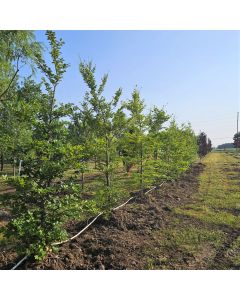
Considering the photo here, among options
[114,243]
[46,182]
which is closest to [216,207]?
[114,243]

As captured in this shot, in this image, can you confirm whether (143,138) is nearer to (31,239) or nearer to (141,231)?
(141,231)

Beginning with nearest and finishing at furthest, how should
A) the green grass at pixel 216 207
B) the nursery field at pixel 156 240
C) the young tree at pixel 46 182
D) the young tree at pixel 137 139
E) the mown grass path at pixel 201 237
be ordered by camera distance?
the young tree at pixel 46 182, the nursery field at pixel 156 240, the mown grass path at pixel 201 237, the green grass at pixel 216 207, the young tree at pixel 137 139

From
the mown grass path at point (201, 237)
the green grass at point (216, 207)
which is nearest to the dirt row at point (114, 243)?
the mown grass path at point (201, 237)

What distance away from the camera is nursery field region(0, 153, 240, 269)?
5670 mm

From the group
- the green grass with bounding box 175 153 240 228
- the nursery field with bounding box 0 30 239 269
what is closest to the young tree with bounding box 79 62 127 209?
the nursery field with bounding box 0 30 239 269

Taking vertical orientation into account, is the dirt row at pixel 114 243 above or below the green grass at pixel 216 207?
below

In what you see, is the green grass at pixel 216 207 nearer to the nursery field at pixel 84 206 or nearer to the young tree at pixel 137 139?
the nursery field at pixel 84 206

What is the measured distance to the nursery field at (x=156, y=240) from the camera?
5.67 m

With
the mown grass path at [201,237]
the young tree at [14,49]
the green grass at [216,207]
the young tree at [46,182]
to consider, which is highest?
the young tree at [14,49]

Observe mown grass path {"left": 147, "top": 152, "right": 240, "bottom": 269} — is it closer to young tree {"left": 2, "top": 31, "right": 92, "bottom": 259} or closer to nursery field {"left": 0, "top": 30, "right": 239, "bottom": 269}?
nursery field {"left": 0, "top": 30, "right": 239, "bottom": 269}

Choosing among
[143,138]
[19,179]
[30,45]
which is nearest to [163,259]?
[19,179]

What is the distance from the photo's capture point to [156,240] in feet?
23.2

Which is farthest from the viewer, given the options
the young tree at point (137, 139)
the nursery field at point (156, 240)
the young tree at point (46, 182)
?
the young tree at point (137, 139)

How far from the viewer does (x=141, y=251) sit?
20.9 ft
